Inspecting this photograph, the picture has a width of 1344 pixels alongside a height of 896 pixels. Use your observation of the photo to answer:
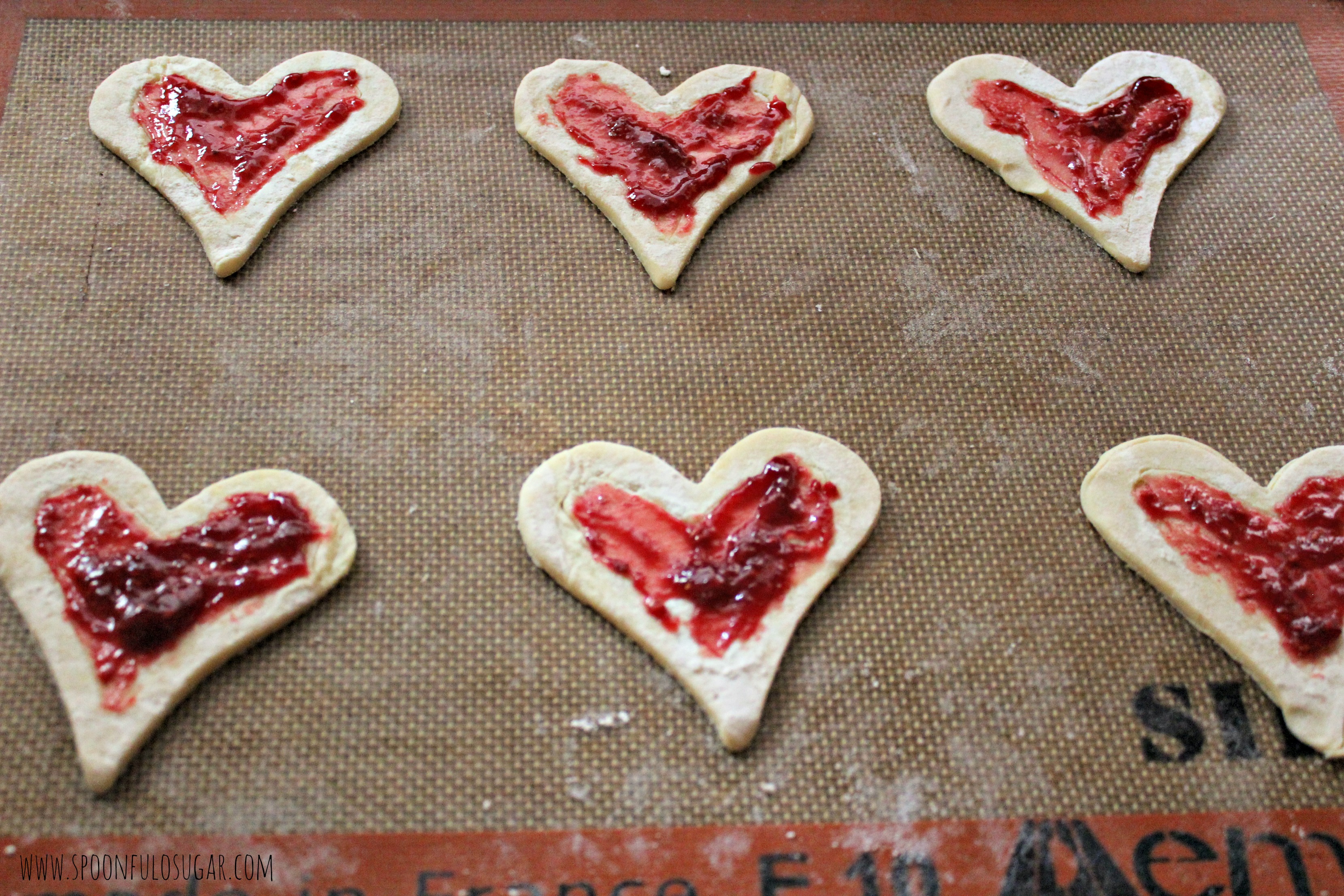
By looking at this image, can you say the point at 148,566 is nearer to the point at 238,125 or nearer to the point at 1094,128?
the point at 238,125

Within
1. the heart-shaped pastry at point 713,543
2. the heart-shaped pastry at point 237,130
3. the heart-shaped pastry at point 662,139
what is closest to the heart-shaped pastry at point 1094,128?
the heart-shaped pastry at point 662,139

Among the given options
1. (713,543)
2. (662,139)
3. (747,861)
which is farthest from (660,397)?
(747,861)

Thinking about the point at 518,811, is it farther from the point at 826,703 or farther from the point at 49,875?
the point at 49,875

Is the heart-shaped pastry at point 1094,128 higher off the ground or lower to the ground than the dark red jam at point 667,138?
higher

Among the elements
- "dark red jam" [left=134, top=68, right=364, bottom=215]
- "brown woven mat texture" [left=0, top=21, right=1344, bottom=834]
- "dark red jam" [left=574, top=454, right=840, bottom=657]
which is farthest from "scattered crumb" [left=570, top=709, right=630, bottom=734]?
"dark red jam" [left=134, top=68, right=364, bottom=215]

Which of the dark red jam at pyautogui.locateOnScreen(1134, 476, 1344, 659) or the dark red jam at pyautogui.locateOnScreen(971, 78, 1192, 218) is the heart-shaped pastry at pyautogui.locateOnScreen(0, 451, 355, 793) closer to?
the dark red jam at pyautogui.locateOnScreen(1134, 476, 1344, 659)

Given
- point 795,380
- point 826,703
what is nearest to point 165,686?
point 826,703

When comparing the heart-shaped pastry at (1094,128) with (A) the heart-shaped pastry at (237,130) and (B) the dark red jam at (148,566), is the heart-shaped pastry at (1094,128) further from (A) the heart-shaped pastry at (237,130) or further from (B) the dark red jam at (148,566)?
(B) the dark red jam at (148,566)
